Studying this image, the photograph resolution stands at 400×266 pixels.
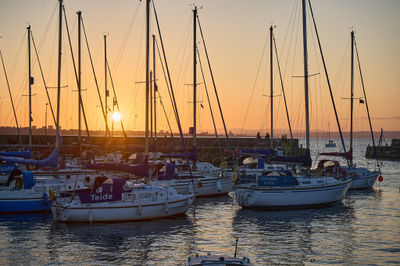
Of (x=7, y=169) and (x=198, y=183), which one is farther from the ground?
(x=7, y=169)

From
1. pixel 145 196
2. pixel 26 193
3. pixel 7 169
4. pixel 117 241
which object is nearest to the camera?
pixel 117 241

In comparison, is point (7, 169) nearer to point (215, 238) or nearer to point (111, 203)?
point (111, 203)

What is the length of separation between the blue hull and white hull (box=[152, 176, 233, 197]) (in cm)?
802

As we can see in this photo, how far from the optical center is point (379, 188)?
48656mm

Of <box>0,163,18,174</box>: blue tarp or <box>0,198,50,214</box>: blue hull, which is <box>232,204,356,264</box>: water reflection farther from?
<box>0,163,18,174</box>: blue tarp

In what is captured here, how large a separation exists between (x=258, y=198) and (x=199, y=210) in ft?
13.5

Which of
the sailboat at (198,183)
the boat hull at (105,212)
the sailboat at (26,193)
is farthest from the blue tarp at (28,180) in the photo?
the sailboat at (198,183)

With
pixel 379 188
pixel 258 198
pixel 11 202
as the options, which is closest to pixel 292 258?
pixel 258 198

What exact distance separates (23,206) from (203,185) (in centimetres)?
1388

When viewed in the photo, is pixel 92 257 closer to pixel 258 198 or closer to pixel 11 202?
pixel 11 202

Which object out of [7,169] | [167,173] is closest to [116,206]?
[167,173]

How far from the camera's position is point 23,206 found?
30422 millimetres

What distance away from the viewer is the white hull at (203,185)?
35875 millimetres

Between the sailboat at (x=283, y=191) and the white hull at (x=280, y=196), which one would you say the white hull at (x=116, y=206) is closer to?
the white hull at (x=280, y=196)
